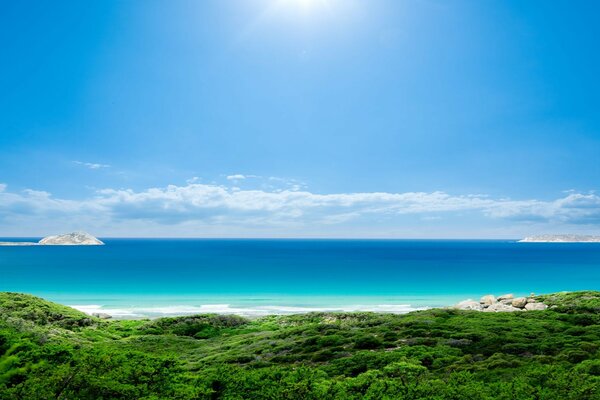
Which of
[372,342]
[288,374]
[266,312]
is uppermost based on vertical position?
[288,374]

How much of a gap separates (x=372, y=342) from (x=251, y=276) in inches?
2848

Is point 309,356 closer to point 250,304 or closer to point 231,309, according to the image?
point 231,309

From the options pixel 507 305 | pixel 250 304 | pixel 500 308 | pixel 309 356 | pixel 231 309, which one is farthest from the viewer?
pixel 250 304

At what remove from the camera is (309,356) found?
21.7 meters

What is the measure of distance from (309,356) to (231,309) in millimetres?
34059

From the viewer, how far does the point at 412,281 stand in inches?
3329

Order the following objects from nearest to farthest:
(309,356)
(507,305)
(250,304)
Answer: (309,356)
(507,305)
(250,304)

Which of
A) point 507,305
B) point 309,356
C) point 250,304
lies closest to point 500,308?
point 507,305

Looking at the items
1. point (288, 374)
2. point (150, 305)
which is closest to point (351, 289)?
point (150, 305)

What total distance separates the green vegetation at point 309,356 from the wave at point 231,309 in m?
12.7

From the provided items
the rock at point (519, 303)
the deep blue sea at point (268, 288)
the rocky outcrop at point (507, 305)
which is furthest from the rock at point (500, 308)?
the deep blue sea at point (268, 288)

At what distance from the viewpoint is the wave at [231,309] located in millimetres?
50750

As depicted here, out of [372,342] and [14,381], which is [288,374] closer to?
[14,381]

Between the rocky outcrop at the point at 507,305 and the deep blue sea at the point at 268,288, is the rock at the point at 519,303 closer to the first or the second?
the rocky outcrop at the point at 507,305
